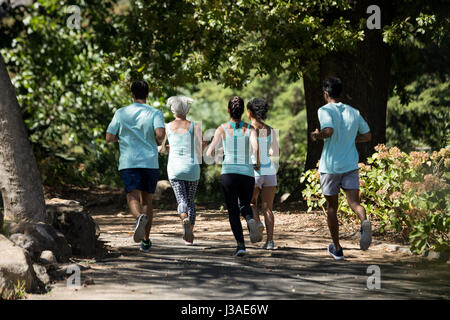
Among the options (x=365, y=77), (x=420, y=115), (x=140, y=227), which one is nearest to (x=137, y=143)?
(x=140, y=227)

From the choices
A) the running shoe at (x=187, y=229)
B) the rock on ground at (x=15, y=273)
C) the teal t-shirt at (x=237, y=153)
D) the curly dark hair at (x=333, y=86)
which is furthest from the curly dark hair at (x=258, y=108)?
the rock on ground at (x=15, y=273)

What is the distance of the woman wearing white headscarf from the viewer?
8352 mm

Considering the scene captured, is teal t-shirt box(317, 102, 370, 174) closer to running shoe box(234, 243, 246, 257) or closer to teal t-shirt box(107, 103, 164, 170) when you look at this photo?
running shoe box(234, 243, 246, 257)

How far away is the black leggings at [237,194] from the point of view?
7.64 metres

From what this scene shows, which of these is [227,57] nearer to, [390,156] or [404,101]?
[390,156]

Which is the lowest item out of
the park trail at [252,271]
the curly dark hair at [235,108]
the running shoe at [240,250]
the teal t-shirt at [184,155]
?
the park trail at [252,271]

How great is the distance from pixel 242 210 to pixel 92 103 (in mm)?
9826

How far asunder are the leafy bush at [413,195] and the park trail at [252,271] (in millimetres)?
315

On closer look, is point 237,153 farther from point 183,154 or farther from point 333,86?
point 333,86

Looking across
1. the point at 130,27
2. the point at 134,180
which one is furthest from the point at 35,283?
the point at 130,27

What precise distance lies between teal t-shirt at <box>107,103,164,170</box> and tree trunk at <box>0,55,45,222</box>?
1031mm

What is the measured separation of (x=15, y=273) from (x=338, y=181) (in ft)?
11.4

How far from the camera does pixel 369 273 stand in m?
7.16

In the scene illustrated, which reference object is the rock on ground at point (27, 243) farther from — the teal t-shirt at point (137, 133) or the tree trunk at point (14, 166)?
the teal t-shirt at point (137, 133)
